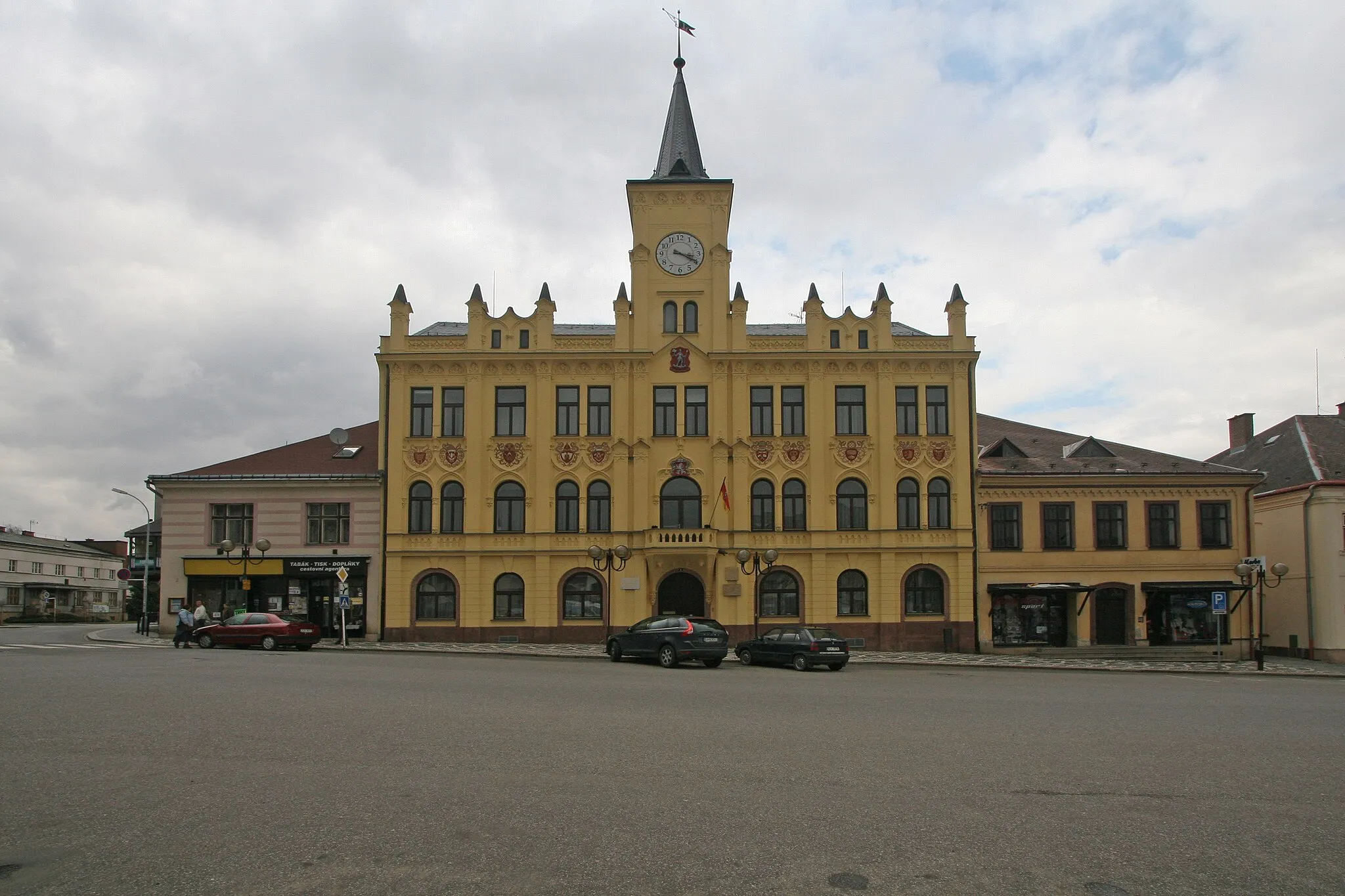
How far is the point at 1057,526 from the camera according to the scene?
4022cm

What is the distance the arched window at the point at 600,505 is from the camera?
40.0m

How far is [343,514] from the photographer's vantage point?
132 ft

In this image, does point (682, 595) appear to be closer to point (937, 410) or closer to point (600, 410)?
point (600, 410)

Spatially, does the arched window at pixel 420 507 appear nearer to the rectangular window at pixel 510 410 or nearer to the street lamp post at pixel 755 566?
the rectangular window at pixel 510 410

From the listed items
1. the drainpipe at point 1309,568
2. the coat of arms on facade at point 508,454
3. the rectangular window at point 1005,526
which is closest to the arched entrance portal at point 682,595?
the coat of arms on facade at point 508,454

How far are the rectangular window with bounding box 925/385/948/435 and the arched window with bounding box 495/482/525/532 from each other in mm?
15818

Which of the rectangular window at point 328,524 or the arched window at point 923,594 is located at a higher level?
the rectangular window at point 328,524

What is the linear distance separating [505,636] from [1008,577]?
19.2m

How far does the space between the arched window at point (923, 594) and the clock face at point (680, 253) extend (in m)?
14.7

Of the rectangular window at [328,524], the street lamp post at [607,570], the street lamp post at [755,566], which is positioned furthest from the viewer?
the rectangular window at [328,524]

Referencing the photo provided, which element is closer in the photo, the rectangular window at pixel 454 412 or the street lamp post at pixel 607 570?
the street lamp post at pixel 607 570

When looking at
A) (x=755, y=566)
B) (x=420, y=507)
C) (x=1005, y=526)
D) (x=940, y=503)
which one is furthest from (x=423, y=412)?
(x=1005, y=526)

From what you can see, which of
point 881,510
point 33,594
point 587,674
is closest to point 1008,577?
point 881,510

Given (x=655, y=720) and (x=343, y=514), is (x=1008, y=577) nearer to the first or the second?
(x=343, y=514)
